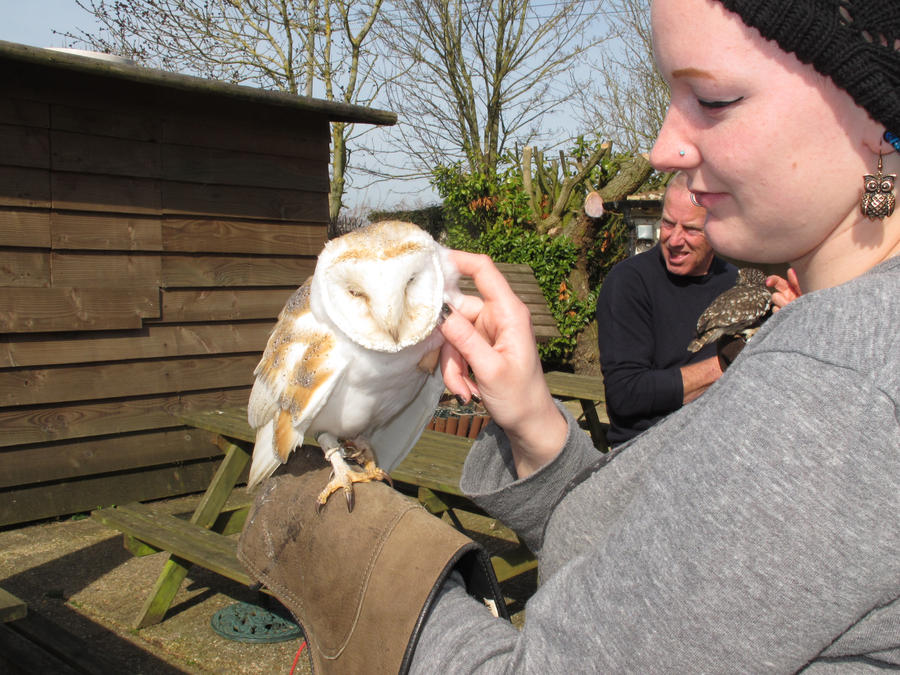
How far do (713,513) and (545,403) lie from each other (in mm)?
576

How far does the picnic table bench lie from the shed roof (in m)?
2.15

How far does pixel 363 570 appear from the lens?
1224 mm

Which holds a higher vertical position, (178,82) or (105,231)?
(178,82)

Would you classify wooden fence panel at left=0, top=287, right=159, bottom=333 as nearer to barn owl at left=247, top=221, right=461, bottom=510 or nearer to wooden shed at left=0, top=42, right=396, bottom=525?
wooden shed at left=0, top=42, right=396, bottom=525

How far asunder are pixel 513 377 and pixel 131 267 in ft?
15.1

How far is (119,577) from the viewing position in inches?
173

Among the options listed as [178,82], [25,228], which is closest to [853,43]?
[178,82]

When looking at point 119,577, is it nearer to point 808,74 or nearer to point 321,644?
point 321,644

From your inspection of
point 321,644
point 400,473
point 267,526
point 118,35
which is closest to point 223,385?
point 400,473

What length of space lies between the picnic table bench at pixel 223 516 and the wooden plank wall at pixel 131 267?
1.06 meters

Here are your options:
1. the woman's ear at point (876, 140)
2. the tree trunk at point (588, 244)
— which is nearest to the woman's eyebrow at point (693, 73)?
the woman's ear at point (876, 140)

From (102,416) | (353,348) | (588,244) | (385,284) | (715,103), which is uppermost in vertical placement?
(588,244)

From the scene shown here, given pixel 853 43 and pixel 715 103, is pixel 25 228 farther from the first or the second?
pixel 853 43

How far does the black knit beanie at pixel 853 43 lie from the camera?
733 millimetres
